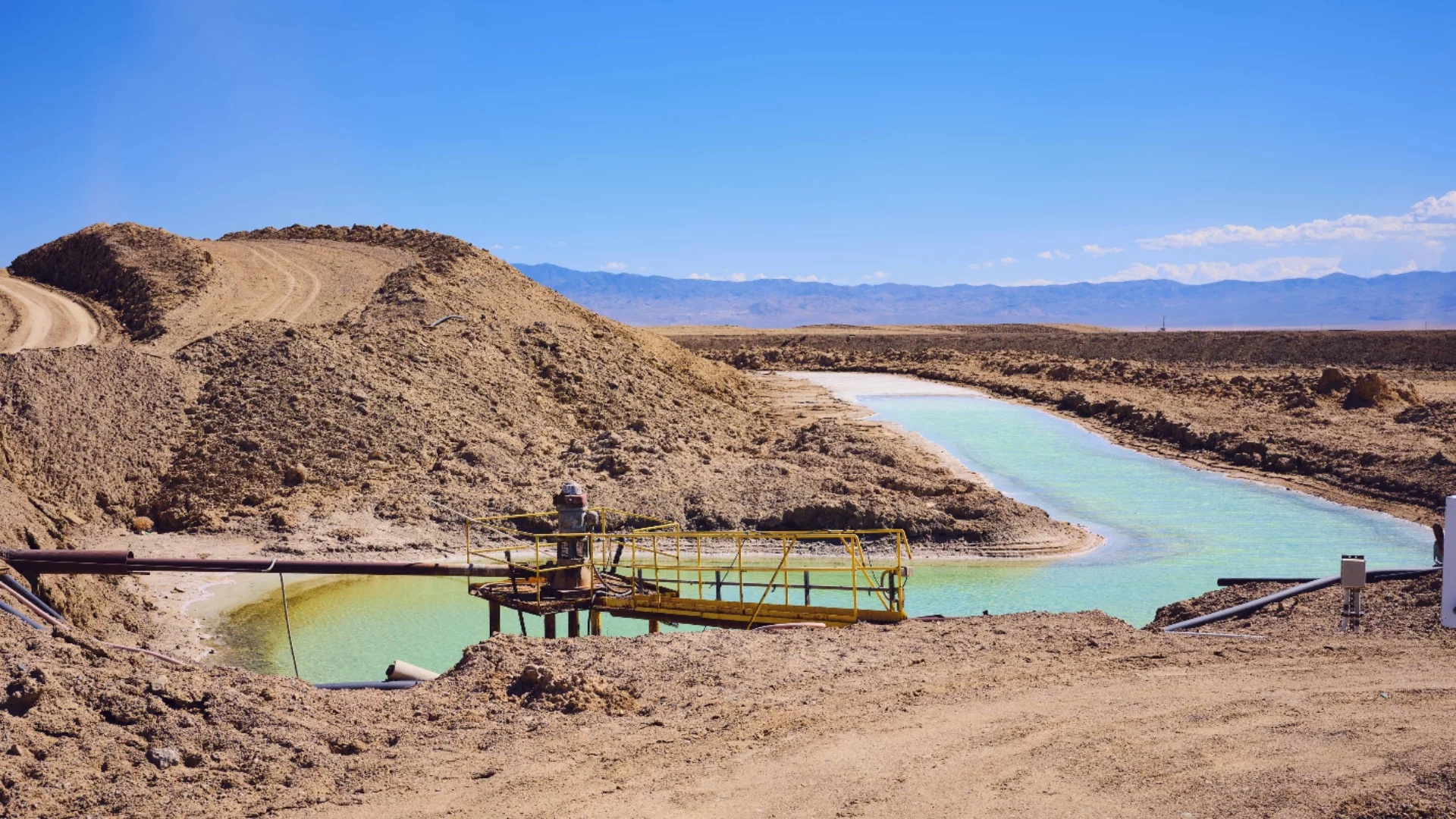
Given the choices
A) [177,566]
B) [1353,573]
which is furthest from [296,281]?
[1353,573]

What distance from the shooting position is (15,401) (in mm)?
21906

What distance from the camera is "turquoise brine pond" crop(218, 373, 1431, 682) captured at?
15172mm

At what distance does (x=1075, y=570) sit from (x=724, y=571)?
291 inches

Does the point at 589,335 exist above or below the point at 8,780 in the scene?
above

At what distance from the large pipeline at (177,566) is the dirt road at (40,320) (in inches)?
585

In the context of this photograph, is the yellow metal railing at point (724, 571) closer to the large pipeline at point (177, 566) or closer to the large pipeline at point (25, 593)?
the large pipeline at point (177, 566)

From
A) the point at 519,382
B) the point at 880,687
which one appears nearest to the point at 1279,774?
the point at 880,687

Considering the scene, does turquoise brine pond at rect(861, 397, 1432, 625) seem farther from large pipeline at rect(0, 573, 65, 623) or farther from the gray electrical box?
large pipeline at rect(0, 573, 65, 623)

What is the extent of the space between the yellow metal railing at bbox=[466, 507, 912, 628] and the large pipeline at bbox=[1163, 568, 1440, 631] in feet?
10.3

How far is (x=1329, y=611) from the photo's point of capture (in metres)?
12.1

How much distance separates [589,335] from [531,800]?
26.2 m

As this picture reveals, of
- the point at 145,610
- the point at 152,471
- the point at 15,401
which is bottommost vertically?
the point at 145,610

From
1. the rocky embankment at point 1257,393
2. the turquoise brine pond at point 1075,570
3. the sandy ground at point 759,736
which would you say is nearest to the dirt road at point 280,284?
the turquoise brine pond at point 1075,570

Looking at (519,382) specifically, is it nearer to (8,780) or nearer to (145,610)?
(145,610)
